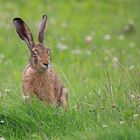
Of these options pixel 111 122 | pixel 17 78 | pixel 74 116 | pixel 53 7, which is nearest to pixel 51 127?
pixel 74 116

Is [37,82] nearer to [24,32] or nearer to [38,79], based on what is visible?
[38,79]

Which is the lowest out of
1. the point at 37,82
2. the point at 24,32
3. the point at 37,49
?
the point at 37,82

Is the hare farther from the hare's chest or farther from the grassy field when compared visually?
the grassy field

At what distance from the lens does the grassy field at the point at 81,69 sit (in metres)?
6.93

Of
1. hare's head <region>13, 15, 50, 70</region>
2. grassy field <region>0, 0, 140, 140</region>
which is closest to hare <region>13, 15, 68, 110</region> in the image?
hare's head <region>13, 15, 50, 70</region>

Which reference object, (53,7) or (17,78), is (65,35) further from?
(17,78)

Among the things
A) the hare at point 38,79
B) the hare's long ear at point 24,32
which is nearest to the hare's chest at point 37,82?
the hare at point 38,79

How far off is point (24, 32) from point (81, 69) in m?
4.49

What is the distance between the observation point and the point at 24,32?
7.97 metres

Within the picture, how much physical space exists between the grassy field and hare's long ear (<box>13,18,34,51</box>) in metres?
0.64

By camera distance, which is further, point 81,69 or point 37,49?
point 81,69

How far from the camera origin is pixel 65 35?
633 inches

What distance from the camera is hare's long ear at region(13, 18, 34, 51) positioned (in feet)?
25.9

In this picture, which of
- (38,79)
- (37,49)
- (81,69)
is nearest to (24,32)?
(37,49)
